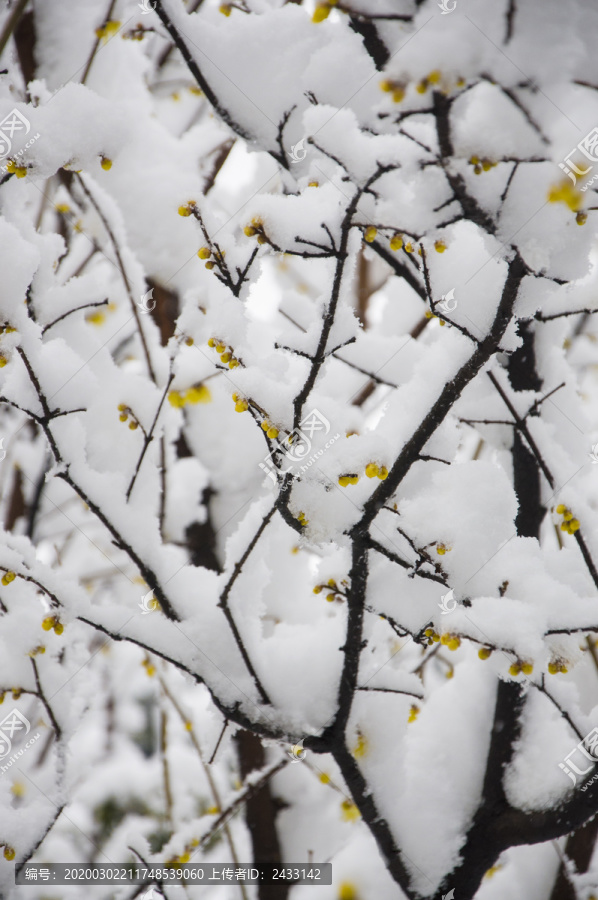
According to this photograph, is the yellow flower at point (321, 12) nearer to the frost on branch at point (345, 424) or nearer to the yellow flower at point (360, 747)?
the frost on branch at point (345, 424)

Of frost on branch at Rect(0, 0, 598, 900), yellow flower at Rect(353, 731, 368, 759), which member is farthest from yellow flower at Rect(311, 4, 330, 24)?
yellow flower at Rect(353, 731, 368, 759)

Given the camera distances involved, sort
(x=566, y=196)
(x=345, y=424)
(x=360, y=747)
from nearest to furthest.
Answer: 1. (x=566, y=196)
2. (x=345, y=424)
3. (x=360, y=747)

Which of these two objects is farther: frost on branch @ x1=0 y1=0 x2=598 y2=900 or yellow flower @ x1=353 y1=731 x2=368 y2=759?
yellow flower @ x1=353 y1=731 x2=368 y2=759

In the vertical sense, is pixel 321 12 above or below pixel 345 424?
above

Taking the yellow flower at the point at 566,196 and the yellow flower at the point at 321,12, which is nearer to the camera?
the yellow flower at the point at 566,196

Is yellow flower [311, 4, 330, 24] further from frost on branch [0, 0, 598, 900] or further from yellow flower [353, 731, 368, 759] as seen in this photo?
yellow flower [353, 731, 368, 759]

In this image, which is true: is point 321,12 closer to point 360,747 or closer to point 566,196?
point 566,196

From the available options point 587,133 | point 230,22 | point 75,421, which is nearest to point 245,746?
point 75,421

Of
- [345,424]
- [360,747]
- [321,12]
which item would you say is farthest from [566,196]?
[360,747]

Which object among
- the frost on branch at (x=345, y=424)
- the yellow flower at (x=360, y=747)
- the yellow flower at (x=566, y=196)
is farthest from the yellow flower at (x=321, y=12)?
the yellow flower at (x=360, y=747)

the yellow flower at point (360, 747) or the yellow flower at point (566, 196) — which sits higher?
the yellow flower at point (566, 196)

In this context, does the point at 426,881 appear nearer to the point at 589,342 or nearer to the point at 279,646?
the point at 279,646

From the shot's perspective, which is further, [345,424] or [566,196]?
[345,424]

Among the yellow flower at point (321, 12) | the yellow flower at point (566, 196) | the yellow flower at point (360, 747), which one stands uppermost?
the yellow flower at point (321, 12)
